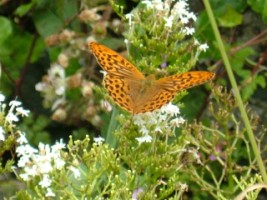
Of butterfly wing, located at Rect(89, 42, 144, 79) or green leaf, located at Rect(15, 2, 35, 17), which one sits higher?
butterfly wing, located at Rect(89, 42, 144, 79)

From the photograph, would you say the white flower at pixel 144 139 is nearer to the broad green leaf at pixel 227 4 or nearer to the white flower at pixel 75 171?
the white flower at pixel 75 171

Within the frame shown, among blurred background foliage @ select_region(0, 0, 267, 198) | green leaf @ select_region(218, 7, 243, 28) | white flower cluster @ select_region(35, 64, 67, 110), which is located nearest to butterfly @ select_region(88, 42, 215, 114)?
blurred background foliage @ select_region(0, 0, 267, 198)

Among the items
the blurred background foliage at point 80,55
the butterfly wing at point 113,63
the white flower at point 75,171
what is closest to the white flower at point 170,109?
the butterfly wing at point 113,63

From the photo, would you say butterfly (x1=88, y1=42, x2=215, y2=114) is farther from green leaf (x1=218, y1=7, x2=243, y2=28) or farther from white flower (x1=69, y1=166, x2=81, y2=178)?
green leaf (x1=218, y1=7, x2=243, y2=28)

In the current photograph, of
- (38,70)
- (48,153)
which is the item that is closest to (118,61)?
(48,153)

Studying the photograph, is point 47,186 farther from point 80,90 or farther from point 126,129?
point 80,90

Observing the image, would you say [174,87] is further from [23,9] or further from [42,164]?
[23,9]
